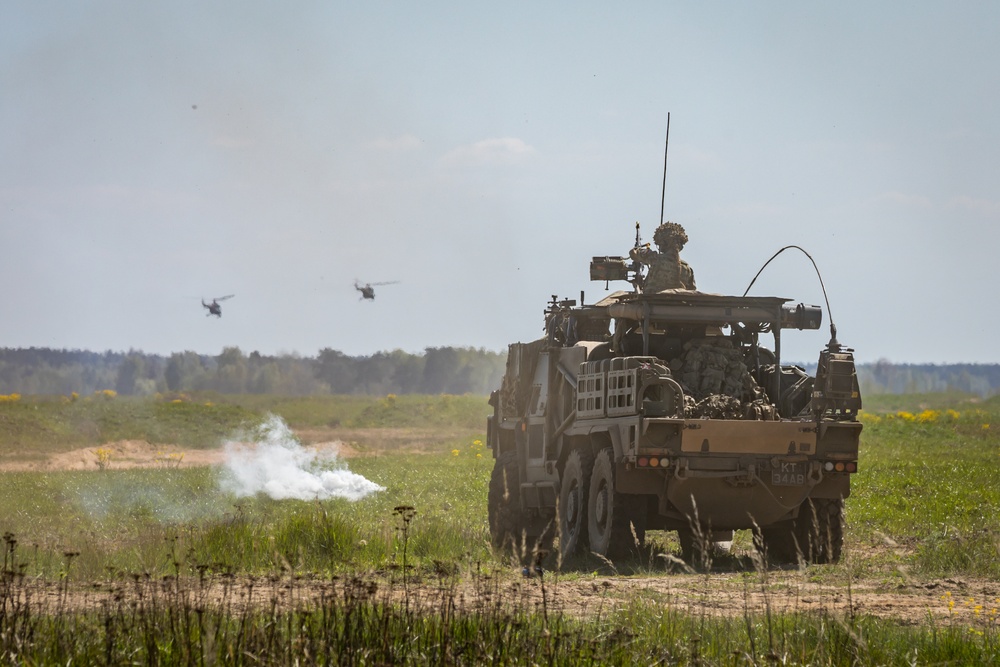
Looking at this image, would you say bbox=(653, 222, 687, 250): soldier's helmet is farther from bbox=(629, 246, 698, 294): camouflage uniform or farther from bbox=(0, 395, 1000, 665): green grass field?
bbox=(0, 395, 1000, 665): green grass field

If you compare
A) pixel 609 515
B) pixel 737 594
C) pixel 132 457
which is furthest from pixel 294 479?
pixel 132 457

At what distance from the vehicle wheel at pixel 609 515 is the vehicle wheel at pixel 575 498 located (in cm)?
20

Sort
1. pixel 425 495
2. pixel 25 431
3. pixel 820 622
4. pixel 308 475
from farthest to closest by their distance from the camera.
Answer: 1. pixel 25 431
2. pixel 308 475
3. pixel 425 495
4. pixel 820 622

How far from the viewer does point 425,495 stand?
2577 centimetres

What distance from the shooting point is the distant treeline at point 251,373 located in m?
68.2

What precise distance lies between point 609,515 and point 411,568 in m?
4.76

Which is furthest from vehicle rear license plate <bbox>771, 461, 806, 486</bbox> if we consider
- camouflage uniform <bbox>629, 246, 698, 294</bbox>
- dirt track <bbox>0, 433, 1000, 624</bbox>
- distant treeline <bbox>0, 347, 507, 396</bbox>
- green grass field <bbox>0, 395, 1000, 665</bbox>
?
distant treeline <bbox>0, 347, 507, 396</bbox>

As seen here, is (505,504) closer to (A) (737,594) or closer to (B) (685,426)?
(B) (685,426)

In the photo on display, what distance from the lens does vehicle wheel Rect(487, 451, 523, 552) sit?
18500 millimetres

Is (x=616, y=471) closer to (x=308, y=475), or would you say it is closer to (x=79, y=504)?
(x=79, y=504)

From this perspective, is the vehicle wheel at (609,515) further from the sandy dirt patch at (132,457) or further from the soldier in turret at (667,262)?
the sandy dirt patch at (132,457)

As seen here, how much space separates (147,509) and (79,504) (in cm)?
162

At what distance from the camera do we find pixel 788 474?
603 inches

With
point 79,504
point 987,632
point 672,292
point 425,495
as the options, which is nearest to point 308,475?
point 425,495
